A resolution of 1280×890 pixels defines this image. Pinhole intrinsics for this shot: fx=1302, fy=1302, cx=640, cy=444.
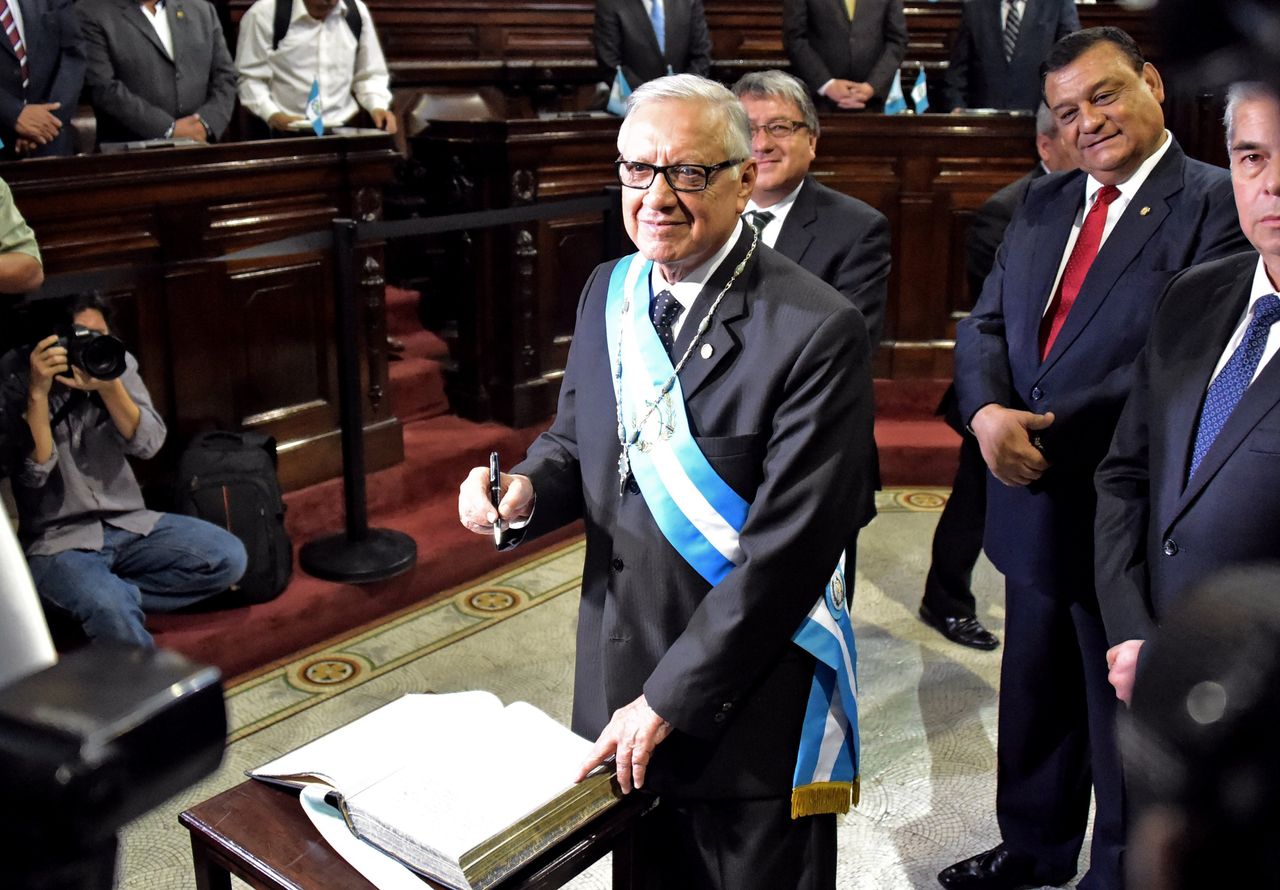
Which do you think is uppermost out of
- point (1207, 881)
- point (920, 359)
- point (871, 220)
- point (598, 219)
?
point (1207, 881)

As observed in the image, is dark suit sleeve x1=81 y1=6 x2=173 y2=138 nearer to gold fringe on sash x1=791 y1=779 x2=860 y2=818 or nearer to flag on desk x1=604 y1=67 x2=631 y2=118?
flag on desk x1=604 y1=67 x2=631 y2=118

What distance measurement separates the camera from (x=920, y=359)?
5410 mm

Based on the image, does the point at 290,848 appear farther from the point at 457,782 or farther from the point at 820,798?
the point at 820,798

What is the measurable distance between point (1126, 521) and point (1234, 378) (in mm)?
295

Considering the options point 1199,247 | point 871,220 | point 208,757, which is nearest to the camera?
point 208,757

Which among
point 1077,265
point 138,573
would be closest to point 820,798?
point 1077,265

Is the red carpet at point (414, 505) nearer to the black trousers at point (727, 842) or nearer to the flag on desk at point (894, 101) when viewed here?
the flag on desk at point (894, 101)

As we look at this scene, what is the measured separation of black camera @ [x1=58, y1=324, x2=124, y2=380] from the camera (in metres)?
3.12

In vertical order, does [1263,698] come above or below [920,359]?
above

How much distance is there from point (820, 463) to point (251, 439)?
246 cm

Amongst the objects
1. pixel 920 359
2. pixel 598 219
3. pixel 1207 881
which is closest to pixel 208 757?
pixel 1207 881

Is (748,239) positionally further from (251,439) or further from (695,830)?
(251,439)

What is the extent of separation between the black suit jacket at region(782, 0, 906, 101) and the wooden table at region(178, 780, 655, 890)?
448 centimetres

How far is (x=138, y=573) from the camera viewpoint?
131 inches
